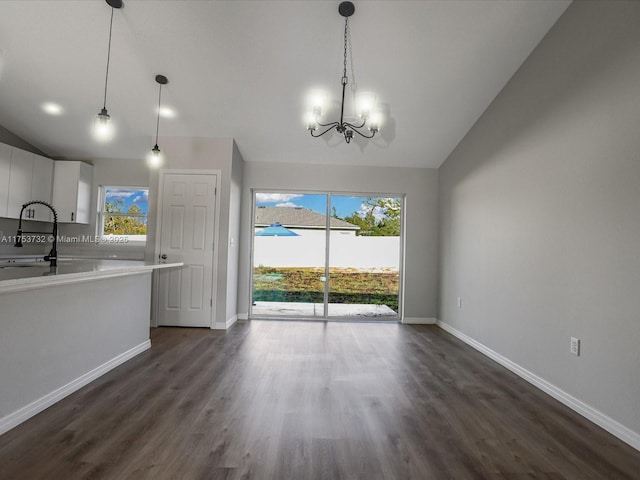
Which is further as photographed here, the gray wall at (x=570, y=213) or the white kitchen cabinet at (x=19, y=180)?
the white kitchen cabinet at (x=19, y=180)

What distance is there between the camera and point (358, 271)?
17.3ft

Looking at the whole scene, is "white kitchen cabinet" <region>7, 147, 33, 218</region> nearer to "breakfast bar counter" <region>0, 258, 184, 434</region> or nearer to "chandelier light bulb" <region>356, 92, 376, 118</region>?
"breakfast bar counter" <region>0, 258, 184, 434</region>

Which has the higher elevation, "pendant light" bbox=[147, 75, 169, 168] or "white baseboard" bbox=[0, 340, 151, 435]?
"pendant light" bbox=[147, 75, 169, 168]

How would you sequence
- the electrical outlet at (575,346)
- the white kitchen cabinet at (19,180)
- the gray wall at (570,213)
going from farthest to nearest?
1. the white kitchen cabinet at (19,180)
2. the electrical outlet at (575,346)
3. the gray wall at (570,213)

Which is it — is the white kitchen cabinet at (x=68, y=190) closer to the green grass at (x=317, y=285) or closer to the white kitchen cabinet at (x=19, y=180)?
the white kitchen cabinet at (x=19, y=180)

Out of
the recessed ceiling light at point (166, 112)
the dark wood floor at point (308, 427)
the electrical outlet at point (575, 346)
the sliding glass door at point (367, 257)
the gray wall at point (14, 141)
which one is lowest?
the dark wood floor at point (308, 427)

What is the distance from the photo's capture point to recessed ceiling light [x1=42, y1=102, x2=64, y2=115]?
404 centimetres

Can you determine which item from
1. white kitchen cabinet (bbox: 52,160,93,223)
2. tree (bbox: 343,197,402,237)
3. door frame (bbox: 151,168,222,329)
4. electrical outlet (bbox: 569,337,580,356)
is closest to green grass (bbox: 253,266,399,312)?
tree (bbox: 343,197,402,237)

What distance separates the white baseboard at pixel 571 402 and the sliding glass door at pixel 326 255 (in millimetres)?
1784

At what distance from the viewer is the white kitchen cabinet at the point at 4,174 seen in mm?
4188

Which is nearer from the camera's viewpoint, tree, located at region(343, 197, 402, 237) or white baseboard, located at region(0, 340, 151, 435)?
white baseboard, located at region(0, 340, 151, 435)

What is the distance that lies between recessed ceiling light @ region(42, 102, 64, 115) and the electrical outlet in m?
5.79

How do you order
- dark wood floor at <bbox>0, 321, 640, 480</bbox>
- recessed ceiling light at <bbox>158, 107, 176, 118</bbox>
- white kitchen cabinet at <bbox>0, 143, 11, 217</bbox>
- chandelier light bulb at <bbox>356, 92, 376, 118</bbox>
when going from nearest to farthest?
dark wood floor at <bbox>0, 321, 640, 480</bbox> < chandelier light bulb at <bbox>356, 92, 376, 118</bbox> < recessed ceiling light at <bbox>158, 107, 176, 118</bbox> < white kitchen cabinet at <bbox>0, 143, 11, 217</bbox>

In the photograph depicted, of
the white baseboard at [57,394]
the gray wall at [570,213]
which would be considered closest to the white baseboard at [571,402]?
the gray wall at [570,213]
